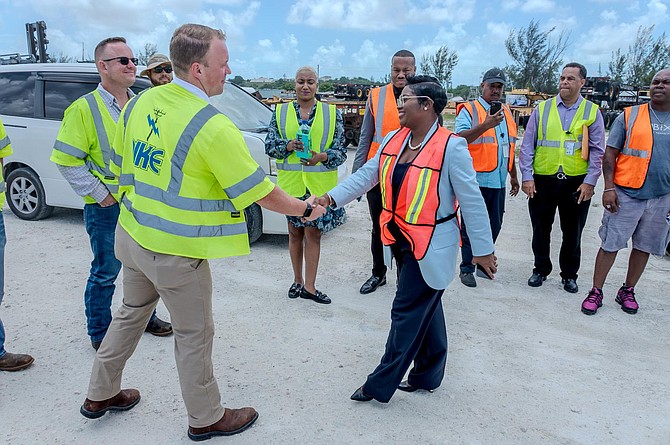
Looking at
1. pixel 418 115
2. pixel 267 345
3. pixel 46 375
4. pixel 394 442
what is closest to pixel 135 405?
pixel 46 375

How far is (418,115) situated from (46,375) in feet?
9.41

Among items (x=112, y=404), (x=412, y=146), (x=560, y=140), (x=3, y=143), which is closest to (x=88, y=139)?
(x=3, y=143)

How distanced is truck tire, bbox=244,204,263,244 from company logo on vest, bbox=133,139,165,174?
130 inches

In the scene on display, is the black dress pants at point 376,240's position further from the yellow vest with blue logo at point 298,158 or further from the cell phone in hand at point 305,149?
the cell phone in hand at point 305,149

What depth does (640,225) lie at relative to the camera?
4449mm

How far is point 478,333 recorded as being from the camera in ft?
13.1

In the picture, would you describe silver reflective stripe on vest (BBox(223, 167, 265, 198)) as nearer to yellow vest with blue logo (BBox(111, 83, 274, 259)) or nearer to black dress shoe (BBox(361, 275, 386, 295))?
yellow vest with blue logo (BBox(111, 83, 274, 259))

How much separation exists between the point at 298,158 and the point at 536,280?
102 inches

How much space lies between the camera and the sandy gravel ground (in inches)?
112

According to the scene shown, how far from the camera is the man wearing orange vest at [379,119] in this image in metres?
4.38

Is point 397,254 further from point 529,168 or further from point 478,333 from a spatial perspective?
point 529,168

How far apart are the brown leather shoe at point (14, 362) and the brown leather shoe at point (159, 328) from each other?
2.63ft

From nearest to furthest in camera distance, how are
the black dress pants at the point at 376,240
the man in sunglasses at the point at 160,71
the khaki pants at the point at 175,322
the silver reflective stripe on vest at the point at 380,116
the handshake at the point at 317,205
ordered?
the khaki pants at the point at 175,322 < the handshake at the point at 317,205 < the man in sunglasses at the point at 160,71 < the silver reflective stripe on vest at the point at 380,116 < the black dress pants at the point at 376,240

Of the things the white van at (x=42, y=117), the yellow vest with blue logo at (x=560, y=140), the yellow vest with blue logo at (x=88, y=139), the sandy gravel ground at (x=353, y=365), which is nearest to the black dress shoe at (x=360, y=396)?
the sandy gravel ground at (x=353, y=365)
